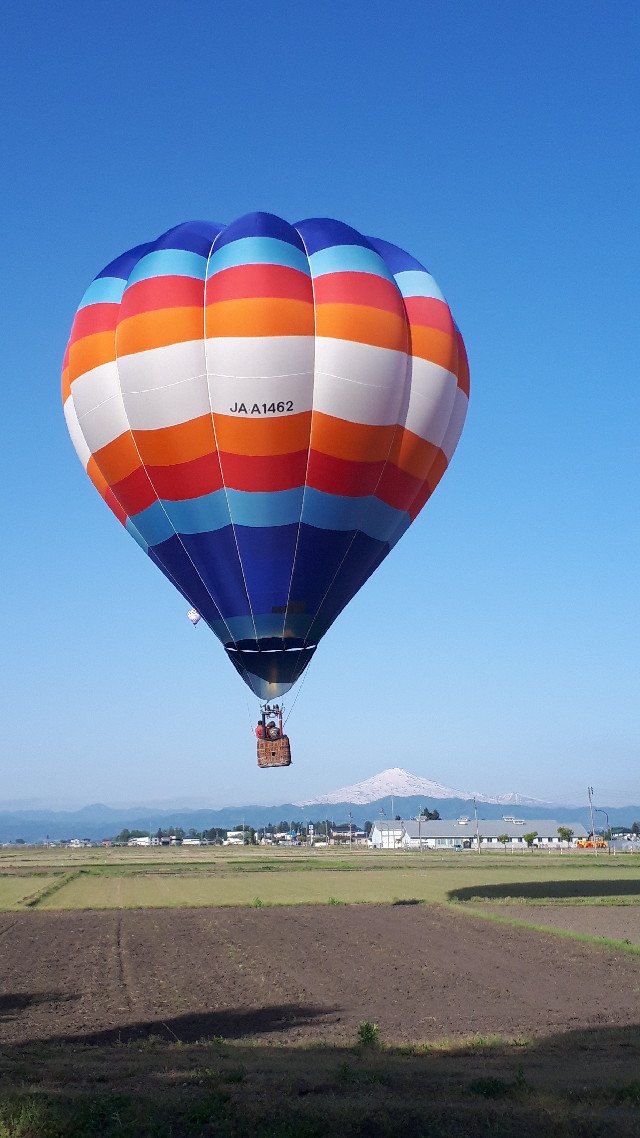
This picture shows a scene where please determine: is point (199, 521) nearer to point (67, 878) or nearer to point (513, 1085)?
point (513, 1085)

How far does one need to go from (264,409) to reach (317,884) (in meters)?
50.6

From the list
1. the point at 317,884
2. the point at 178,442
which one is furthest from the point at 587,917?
the point at 178,442

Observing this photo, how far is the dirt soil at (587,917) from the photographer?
40.6 m

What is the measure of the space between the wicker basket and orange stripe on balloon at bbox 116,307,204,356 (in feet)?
39.9

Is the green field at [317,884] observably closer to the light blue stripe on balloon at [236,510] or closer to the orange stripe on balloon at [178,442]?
the light blue stripe on balloon at [236,510]

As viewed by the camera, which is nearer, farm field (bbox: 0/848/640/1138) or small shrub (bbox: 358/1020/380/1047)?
farm field (bbox: 0/848/640/1138)

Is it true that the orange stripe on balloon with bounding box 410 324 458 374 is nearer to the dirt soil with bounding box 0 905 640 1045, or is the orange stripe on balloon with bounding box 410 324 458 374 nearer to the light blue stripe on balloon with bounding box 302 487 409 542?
the light blue stripe on balloon with bounding box 302 487 409 542

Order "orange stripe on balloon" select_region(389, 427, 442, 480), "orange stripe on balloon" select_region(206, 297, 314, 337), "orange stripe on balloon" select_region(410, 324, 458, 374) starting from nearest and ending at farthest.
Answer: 1. "orange stripe on balloon" select_region(206, 297, 314, 337)
2. "orange stripe on balloon" select_region(389, 427, 442, 480)
3. "orange stripe on balloon" select_region(410, 324, 458, 374)

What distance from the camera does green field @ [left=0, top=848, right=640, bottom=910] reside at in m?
58.2

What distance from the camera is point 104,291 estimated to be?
31.9 metres

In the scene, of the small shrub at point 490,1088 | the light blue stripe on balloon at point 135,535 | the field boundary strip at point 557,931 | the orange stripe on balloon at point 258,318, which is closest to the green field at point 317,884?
the field boundary strip at point 557,931

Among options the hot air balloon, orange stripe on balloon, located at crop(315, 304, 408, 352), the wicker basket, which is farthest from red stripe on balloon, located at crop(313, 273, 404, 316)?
the wicker basket

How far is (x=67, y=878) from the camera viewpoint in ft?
282

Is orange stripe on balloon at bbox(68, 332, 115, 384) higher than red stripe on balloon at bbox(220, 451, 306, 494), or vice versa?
orange stripe on balloon at bbox(68, 332, 115, 384)
